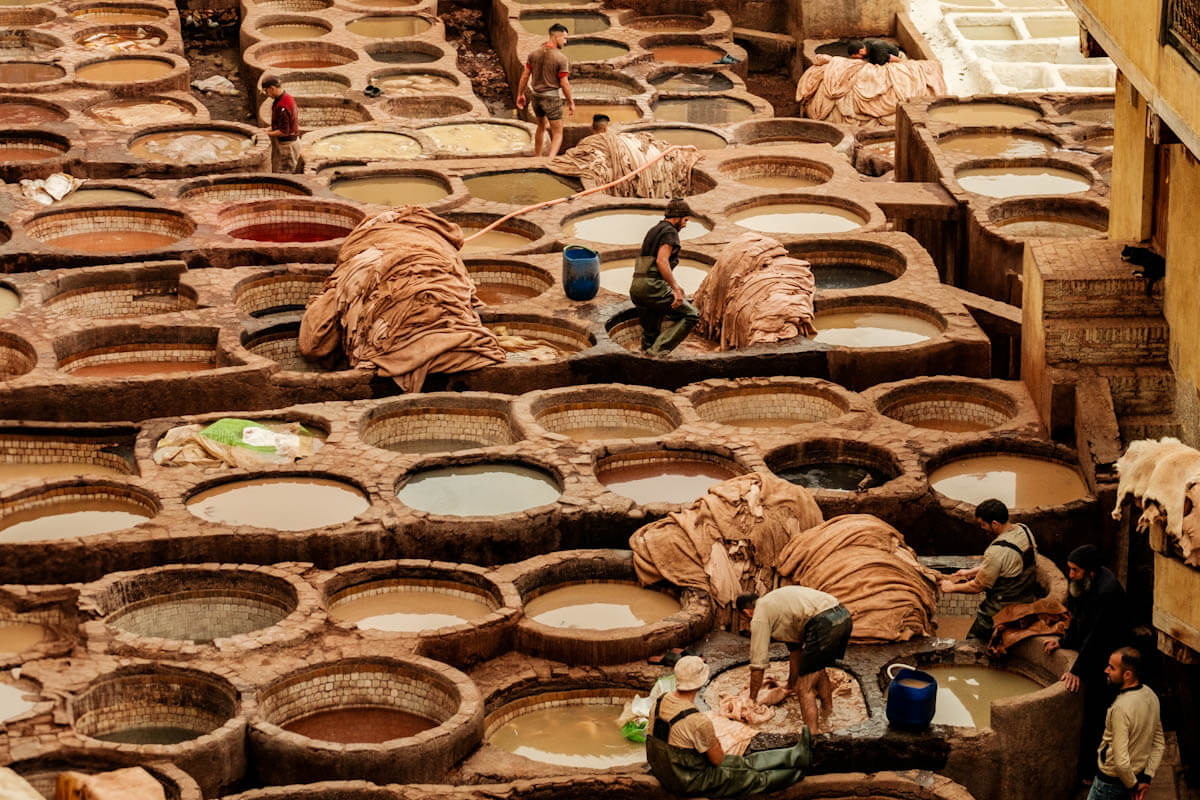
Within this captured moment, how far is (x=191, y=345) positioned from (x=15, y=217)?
11.6 feet

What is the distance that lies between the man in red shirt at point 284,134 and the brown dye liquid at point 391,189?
927 mm

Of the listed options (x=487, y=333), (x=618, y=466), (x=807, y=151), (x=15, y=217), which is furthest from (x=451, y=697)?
(x=807, y=151)

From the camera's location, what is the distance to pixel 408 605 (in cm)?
1598

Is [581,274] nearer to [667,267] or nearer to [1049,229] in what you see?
[667,267]

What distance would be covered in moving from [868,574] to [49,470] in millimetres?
6954

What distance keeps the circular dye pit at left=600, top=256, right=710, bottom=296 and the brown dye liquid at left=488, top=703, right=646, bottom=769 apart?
718cm

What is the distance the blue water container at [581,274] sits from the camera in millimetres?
20688

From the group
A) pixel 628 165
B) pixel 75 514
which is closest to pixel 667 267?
pixel 628 165

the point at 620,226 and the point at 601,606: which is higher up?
the point at 620,226

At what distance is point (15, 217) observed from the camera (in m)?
22.7

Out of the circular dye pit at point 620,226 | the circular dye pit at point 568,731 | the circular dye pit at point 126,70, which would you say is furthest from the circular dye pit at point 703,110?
the circular dye pit at point 568,731

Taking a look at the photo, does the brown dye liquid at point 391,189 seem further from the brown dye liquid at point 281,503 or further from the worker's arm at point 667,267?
the brown dye liquid at point 281,503

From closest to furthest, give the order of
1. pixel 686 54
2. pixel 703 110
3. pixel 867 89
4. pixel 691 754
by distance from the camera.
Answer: pixel 691 754 < pixel 867 89 < pixel 703 110 < pixel 686 54

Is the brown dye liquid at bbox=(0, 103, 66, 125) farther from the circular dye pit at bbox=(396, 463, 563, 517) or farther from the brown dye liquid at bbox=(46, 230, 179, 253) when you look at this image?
the circular dye pit at bbox=(396, 463, 563, 517)
